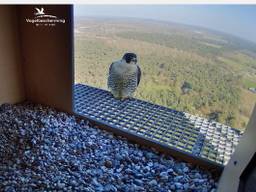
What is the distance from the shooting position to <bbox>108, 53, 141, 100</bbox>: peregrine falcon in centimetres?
220

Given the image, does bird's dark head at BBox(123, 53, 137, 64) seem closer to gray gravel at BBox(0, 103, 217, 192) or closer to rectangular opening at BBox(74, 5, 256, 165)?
rectangular opening at BBox(74, 5, 256, 165)

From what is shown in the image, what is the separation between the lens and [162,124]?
7.18 feet

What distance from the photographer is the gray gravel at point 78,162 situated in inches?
57.8


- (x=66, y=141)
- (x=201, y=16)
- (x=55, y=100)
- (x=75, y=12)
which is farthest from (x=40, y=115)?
(x=201, y=16)

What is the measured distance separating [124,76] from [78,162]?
40.7 inches

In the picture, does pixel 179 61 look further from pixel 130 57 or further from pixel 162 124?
pixel 162 124

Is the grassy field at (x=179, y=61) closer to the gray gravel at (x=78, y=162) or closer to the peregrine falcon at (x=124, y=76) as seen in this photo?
the peregrine falcon at (x=124, y=76)

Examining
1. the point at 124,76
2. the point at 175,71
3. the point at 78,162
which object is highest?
the point at 175,71

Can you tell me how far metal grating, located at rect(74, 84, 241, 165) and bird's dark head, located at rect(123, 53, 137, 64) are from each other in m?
0.49

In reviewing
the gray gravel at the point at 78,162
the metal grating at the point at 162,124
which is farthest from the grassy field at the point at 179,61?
the gray gravel at the point at 78,162

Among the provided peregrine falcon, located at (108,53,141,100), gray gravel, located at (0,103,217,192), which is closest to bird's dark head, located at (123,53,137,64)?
peregrine falcon, located at (108,53,141,100)

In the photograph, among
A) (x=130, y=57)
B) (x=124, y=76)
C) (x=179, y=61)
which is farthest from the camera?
(x=124, y=76)

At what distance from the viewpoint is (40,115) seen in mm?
2158

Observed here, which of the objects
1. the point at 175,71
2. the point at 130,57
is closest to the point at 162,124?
the point at 175,71
